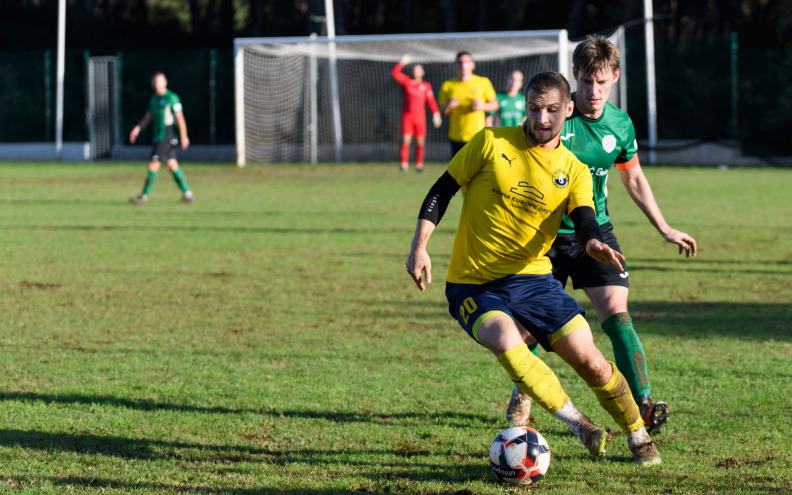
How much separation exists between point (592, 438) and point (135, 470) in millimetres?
1943

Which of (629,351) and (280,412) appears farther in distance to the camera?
(280,412)

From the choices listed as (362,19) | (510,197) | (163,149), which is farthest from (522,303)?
(362,19)

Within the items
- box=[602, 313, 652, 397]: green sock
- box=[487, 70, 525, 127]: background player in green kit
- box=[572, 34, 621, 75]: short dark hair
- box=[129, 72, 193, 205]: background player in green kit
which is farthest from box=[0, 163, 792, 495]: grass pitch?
box=[487, 70, 525, 127]: background player in green kit

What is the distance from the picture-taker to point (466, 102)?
47.6 feet

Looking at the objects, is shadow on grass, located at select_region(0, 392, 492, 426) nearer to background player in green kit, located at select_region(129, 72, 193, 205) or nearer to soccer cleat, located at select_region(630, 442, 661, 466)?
soccer cleat, located at select_region(630, 442, 661, 466)

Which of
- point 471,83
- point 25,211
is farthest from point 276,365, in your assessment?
point 25,211

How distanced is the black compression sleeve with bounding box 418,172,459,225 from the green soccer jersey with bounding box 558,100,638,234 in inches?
31.7

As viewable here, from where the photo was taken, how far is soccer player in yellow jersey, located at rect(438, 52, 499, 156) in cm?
Answer: 1442

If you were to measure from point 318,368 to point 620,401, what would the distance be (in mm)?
2351

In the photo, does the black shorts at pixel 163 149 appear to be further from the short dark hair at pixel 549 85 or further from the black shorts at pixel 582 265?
the short dark hair at pixel 549 85

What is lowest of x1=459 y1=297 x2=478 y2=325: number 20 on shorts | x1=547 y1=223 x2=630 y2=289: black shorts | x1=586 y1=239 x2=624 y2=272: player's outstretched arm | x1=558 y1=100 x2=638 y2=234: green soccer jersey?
x1=459 y1=297 x2=478 y2=325: number 20 on shorts

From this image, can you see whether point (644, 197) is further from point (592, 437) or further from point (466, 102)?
point (466, 102)

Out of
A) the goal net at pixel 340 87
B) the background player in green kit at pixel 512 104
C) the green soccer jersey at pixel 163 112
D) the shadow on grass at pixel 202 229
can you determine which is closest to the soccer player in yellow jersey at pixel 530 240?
the shadow on grass at pixel 202 229

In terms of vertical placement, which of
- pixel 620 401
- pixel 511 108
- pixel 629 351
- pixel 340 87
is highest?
pixel 340 87
